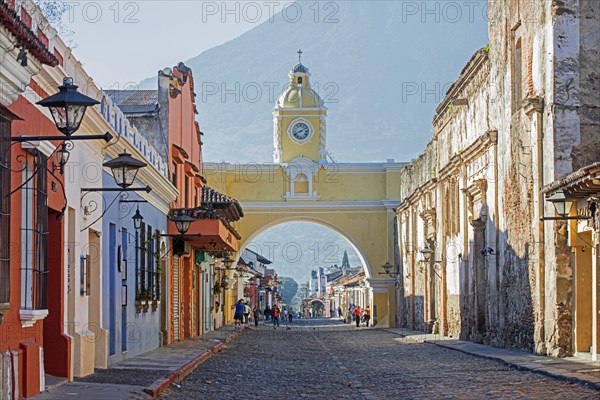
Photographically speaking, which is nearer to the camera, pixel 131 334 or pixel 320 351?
pixel 131 334

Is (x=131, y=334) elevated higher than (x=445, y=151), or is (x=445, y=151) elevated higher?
(x=445, y=151)

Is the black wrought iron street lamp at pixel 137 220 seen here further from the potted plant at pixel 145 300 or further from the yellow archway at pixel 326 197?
the yellow archway at pixel 326 197

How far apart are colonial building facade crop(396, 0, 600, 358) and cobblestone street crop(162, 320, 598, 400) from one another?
141cm

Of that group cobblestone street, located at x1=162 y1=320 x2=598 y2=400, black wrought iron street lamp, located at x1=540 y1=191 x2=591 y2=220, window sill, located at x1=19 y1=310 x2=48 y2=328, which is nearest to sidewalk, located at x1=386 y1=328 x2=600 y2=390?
cobblestone street, located at x1=162 y1=320 x2=598 y2=400

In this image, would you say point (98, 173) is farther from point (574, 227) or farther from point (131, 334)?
point (574, 227)

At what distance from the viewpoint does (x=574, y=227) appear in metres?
17.6

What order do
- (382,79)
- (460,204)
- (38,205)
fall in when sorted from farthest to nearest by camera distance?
(382,79), (460,204), (38,205)

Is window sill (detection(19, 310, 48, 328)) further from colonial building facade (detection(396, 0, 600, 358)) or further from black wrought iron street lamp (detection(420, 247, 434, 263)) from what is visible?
black wrought iron street lamp (detection(420, 247, 434, 263))

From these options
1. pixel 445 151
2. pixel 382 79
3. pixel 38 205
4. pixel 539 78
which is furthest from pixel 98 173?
pixel 382 79

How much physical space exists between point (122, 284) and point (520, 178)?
7.23m

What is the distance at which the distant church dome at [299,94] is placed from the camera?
5450 cm

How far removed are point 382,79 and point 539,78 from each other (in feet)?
569

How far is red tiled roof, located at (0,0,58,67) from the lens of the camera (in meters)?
8.13

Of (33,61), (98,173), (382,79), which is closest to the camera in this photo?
(33,61)
